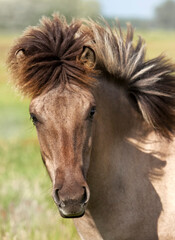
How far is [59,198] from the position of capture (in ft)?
11.7

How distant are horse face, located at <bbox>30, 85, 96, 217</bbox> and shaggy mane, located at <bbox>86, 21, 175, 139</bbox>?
612mm

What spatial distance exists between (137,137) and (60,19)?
1.30 meters

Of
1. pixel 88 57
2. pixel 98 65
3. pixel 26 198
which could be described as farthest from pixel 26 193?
pixel 88 57

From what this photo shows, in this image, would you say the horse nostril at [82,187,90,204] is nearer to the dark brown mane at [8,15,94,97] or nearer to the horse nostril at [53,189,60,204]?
the horse nostril at [53,189,60,204]

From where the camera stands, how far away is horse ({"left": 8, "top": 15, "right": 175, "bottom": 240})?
3809 mm

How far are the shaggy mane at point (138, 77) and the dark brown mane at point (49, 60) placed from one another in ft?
0.98

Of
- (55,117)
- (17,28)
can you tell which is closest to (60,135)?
(55,117)

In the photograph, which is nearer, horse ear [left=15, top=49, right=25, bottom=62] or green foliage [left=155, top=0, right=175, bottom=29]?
horse ear [left=15, top=49, right=25, bottom=62]

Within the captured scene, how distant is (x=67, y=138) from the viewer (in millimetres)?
3729

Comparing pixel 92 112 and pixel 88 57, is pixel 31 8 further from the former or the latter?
pixel 92 112

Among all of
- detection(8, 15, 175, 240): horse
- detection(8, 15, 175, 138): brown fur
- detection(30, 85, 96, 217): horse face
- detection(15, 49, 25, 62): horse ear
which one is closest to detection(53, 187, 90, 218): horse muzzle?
detection(30, 85, 96, 217): horse face

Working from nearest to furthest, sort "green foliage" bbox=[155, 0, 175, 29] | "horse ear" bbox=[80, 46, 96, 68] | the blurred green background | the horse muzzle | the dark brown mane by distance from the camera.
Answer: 1. the horse muzzle
2. the dark brown mane
3. "horse ear" bbox=[80, 46, 96, 68]
4. the blurred green background
5. "green foliage" bbox=[155, 0, 175, 29]

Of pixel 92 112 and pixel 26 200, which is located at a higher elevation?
pixel 92 112

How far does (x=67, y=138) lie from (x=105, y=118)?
62cm
